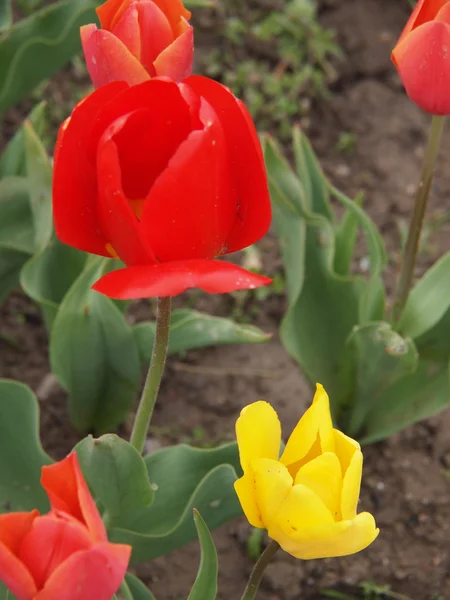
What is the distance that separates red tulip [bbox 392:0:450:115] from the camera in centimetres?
123

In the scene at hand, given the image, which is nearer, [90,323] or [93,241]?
[93,241]

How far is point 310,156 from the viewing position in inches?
68.7

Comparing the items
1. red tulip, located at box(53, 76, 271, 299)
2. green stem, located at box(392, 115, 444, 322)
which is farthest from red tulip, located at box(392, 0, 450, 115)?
red tulip, located at box(53, 76, 271, 299)

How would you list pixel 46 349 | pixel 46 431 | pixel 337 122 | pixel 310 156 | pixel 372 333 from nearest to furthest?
pixel 372 333 → pixel 310 156 → pixel 46 431 → pixel 46 349 → pixel 337 122

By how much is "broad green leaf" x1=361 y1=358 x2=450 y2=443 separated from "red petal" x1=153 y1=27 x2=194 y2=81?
2.61ft

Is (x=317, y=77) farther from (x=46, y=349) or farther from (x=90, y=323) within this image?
(x=90, y=323)

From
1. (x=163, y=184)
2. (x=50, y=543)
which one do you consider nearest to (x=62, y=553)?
(x=50, y=543)

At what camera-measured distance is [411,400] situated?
1695 millimetres

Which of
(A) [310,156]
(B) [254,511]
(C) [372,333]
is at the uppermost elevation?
(B) [254,511]

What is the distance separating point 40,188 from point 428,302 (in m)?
0.69

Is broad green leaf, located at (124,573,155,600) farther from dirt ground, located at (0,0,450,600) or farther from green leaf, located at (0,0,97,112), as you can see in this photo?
green leaf, located at (0,0,97,112)

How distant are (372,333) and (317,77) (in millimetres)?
1363

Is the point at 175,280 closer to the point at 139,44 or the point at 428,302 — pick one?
the point at 139,44

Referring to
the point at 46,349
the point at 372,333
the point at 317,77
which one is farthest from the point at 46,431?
the point at 317,77
